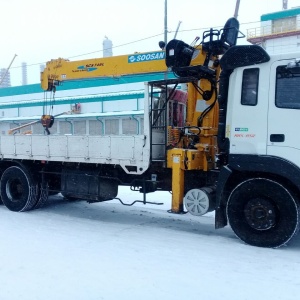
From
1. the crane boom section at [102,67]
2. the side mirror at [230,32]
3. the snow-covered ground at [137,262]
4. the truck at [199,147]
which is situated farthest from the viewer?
the crane boom section at [102,67]

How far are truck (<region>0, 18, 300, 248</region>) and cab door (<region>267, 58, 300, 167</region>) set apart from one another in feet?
0.04

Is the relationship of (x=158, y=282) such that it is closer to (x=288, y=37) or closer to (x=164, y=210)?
(x=164, y=210)

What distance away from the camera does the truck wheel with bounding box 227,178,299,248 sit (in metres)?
4.97

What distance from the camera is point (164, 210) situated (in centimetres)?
811

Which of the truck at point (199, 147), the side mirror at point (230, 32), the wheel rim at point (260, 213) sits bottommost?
the wheel rim at point (260, 213)

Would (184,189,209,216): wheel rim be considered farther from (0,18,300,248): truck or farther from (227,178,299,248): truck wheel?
(227,178,299,248): truck wheel

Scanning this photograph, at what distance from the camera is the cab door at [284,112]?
4879mm

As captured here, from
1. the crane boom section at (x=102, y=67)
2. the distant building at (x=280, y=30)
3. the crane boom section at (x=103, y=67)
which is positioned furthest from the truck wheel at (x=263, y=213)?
the distant building at (x=280, y=30)

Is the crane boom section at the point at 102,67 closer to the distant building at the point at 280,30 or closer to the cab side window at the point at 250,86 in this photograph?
the cab side window at the point at 250,86

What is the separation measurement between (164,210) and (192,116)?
2.45 m

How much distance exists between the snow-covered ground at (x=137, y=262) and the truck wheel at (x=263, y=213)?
18cm

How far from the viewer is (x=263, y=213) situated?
514 cm

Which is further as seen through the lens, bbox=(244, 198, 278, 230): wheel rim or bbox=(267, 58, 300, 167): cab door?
bbox=(244, 198, 278, 230): wheel rim

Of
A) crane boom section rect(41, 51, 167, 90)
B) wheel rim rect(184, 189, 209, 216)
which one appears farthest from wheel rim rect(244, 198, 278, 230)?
crane boom section rect(41, 51, 167, 90)
